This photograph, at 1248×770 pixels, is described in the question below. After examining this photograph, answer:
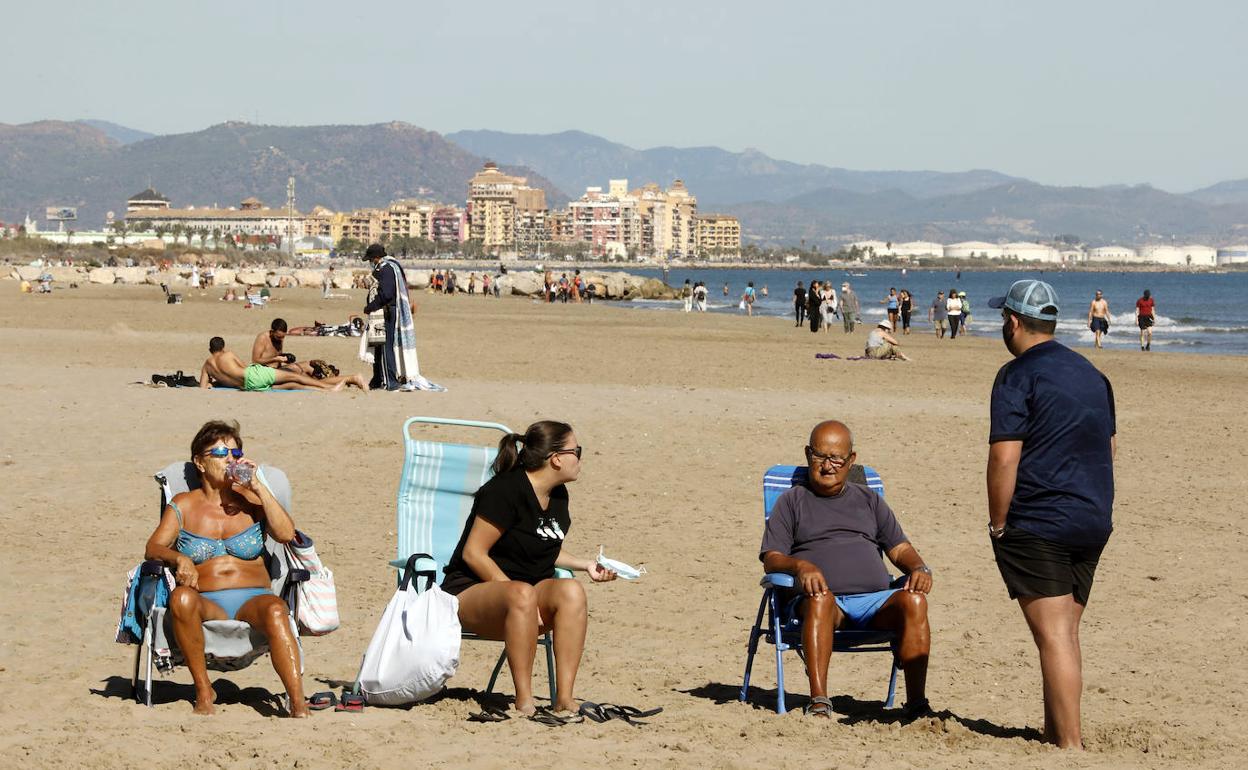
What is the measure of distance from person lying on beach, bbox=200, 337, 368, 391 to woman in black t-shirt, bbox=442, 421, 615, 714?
10.5 m

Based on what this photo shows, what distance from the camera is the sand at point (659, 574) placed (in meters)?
5.09

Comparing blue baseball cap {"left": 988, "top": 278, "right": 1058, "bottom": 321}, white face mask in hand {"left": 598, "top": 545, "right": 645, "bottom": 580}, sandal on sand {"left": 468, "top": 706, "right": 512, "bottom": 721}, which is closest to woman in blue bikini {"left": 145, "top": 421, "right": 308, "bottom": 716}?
sandal on sand {"left": 468, "top": 706, "right": 512, "bottom": 721}

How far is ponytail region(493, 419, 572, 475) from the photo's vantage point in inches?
220

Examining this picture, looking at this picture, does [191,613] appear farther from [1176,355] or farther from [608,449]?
[1176,355]

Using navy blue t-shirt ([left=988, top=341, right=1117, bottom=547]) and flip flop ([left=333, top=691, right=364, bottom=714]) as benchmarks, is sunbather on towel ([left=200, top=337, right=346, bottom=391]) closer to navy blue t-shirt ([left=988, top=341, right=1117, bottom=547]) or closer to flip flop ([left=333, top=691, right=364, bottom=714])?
flip flop ([left=333, top=691, right=364, bottom=714])

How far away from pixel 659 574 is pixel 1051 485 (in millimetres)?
3402

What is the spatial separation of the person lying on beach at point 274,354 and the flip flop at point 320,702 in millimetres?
11034

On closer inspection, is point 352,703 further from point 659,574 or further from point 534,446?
point 659,574

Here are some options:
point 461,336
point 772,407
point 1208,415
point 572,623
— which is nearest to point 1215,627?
point 572,623

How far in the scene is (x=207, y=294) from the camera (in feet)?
172

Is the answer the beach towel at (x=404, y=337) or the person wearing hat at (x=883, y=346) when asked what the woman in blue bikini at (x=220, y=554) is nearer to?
the beach towel at (x=404, y=337)

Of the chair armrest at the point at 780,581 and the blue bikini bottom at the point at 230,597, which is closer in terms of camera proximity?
the blue bikini bottom at the point at 230,597

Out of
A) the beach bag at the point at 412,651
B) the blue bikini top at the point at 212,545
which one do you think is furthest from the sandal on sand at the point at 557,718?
the blue bikini top at the point at 212,545

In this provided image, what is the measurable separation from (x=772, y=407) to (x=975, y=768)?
11238mm
